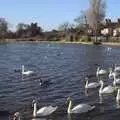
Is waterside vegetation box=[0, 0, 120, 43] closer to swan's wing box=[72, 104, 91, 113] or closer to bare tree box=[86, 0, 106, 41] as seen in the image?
bare tree box=[86, 0, 106, 41]

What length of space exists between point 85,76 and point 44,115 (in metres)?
17.5

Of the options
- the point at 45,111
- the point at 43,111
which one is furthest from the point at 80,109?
the point at 43,111

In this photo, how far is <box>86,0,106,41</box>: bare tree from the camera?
126 m

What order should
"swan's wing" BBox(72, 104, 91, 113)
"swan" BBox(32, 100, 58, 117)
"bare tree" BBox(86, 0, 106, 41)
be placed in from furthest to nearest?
"bare tree" BBox(86, 0, 106, 41)
"swan's wing" BBox(72, 104, 91, 113)
"swan" BBox(32, 100, 58, 117)

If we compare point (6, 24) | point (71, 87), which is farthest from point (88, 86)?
point (6, 24)

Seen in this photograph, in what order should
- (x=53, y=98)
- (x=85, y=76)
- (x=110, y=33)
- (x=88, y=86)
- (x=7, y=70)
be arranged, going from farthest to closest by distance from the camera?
(x=110, y=33)
(x=7, y=70)
(x=85, y=76)
(x=88, y=86)
(x=53, y=98)

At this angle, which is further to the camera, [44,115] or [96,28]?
[96,28]

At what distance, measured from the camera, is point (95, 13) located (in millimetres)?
126688

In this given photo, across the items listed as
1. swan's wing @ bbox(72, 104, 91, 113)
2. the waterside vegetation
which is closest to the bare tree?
the waterside vegetation

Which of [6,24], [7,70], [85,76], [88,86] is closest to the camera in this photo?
[88,86]

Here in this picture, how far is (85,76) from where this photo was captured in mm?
42438

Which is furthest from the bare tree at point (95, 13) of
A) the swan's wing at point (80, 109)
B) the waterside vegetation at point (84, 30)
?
the swan's wing at point (80, 109)

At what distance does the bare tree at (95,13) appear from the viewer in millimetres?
125875

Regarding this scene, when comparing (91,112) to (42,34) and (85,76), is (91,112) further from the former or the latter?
(42,34)
